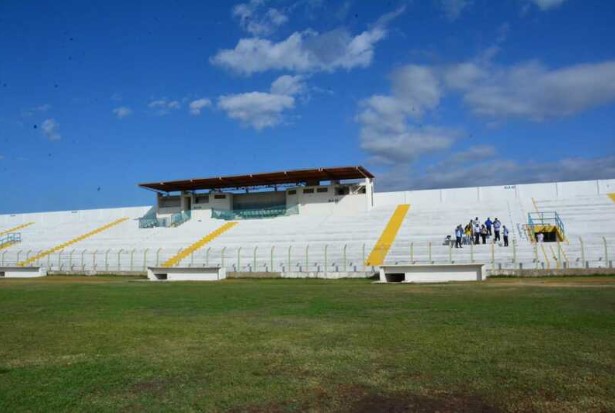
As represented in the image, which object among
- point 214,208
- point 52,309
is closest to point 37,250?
point 214,208

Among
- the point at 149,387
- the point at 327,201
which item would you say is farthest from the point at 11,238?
the point at 149,387

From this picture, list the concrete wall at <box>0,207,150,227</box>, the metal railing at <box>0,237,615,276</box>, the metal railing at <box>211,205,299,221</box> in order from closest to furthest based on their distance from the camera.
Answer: the metal railing at <box>0,237,615,276</box>, the metal railing at <box>211,205,299,221</box>, the concrete wall at <box>0,207,150,227</box>

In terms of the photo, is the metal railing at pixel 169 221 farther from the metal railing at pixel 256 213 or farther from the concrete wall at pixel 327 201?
the concrete wall at pixel 327 201

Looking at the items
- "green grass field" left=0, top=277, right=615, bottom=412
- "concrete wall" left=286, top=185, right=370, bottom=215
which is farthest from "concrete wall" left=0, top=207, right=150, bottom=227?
"green grass field" left=0, top=277, right=615, bottom=412

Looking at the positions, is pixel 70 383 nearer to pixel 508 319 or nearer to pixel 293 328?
pixel 293 328

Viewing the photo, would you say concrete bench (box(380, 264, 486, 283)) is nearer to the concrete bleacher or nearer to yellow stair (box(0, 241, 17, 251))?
the concrete bleacher

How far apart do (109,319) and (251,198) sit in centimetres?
3907

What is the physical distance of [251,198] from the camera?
5028cm

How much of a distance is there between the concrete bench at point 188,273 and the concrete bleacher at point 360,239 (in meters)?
2.00

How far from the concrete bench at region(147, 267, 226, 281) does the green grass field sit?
625 inches

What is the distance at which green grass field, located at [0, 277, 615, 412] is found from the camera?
5246 mm

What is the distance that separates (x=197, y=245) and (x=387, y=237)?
13825mm

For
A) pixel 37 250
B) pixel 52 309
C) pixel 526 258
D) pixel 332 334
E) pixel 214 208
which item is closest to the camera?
pixel 332 334

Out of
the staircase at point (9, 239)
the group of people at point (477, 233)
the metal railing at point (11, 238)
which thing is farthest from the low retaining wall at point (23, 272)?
the group of people at point (477, 233)
